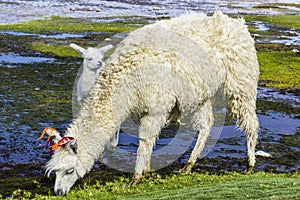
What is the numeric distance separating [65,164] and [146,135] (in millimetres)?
1960

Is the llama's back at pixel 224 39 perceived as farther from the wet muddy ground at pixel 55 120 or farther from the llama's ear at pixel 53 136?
the llama's ear at pixel 53 136

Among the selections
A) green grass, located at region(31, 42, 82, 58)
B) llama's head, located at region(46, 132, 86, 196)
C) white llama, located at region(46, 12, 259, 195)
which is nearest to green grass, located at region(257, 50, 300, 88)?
green grass, located at region(31, 42, 82, 58)

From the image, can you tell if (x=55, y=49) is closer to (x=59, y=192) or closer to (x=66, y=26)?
(x=66, y=26)

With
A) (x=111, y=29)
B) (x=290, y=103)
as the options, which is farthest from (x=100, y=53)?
(x=111, y=29)

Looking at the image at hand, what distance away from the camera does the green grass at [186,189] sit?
8695 millimetres

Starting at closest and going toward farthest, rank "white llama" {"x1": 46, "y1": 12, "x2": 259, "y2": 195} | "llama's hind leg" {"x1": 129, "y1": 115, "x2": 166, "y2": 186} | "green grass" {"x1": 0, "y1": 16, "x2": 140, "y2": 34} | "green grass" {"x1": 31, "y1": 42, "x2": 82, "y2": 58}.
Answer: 1. "white llama" {"x1": 46, "y1": 12, "x2": 259, "y2": 195}
2. "llama's hind leg" {"x1": 129, "y1": 115, "x2": 166, "y2": 186}
3. "green grass" {"x1": 31, "y1": 42, "x2": 82, "y2": 58}
4. "green grass" {"x1": 0, "y1": 16, "x2": 140, "y2": 34}

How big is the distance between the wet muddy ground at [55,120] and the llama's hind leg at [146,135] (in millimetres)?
2890

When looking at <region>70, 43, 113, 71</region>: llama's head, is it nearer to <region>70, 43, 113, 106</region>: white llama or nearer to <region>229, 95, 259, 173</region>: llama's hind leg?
<region>70, 43, 113, 106</region>: white llama

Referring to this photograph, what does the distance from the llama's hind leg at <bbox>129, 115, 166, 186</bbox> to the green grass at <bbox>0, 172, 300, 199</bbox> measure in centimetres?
34

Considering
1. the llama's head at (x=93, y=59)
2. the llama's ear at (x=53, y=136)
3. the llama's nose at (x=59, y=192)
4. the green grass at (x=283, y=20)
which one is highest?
the llama's head at (x=93, y=59)

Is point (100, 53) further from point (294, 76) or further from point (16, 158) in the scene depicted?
point (294, 76)

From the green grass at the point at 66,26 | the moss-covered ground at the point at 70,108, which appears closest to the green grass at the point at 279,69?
the moss-covered ground at the point at 70,108

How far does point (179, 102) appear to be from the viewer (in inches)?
404

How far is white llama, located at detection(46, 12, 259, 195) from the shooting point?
9117mm
